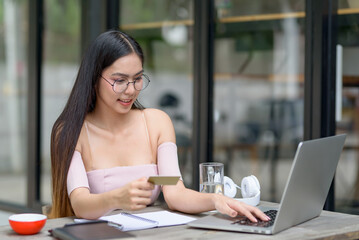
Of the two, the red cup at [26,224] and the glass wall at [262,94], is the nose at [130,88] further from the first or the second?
the glass wall at [262,94]

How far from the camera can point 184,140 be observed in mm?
4035

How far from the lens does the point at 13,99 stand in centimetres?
480

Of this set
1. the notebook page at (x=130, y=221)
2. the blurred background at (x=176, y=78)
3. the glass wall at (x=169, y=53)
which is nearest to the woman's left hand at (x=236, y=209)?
the notebook page at (x=130, y=221)

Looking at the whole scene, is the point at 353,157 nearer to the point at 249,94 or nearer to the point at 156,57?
A: the point at 249,94

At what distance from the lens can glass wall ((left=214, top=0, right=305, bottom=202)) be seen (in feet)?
14.0

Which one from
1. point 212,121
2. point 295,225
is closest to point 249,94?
point 212,121

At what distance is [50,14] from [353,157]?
259cm

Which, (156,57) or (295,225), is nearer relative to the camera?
(295,225)

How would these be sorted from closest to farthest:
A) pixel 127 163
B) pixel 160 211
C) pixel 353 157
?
pixel 160 211, pixel 127 163, pixel 353 157

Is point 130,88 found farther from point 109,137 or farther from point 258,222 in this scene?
point 258,222

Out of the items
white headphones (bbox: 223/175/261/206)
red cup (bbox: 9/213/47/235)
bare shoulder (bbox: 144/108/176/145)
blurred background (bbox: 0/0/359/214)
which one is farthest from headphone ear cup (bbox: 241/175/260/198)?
blurred background (bbox: 0/0/359/214)

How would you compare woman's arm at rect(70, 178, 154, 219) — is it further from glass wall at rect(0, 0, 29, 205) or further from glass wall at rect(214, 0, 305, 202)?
glass wall at rect(0, 0, 29, 205)

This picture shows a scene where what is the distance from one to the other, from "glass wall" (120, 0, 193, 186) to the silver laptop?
186cm

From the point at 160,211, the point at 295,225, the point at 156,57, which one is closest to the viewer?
the point at 295,225
